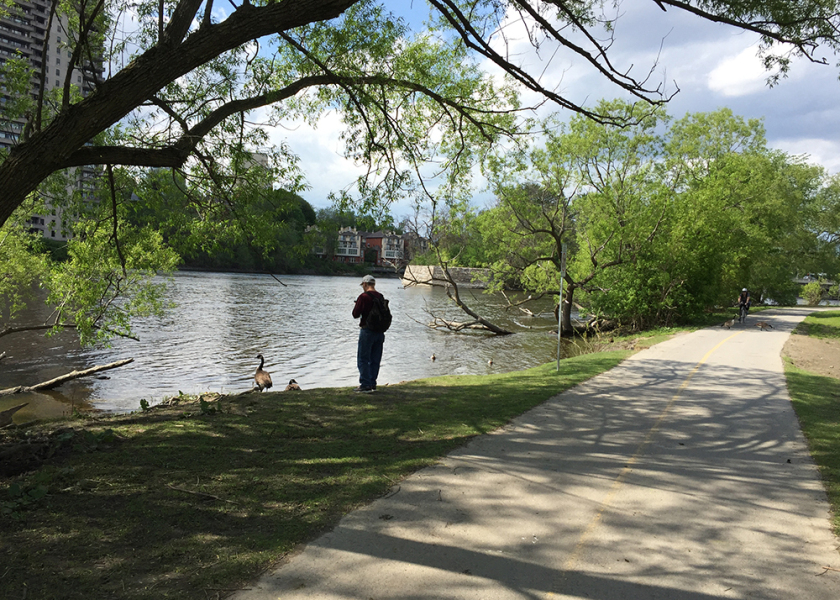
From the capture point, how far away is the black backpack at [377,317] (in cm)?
895

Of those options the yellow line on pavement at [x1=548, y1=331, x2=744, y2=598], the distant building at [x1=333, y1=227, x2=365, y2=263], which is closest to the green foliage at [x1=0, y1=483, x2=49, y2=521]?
the yellow line on pavement at [x1=548, y1=331, x2=744, y2=598]

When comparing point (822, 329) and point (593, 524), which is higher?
point (822, 329)

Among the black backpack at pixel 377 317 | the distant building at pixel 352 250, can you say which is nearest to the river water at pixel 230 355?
the black backpack at pixel 377 317

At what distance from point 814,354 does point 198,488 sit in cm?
1943

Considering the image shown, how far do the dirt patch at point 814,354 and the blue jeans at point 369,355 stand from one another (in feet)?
38.1

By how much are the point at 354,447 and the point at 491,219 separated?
20.6 meters

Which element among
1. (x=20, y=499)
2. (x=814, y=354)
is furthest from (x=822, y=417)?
(x=814, y=354)

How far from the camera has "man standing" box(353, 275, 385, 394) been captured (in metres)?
9.00

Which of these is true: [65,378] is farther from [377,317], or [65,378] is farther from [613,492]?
[613,492]

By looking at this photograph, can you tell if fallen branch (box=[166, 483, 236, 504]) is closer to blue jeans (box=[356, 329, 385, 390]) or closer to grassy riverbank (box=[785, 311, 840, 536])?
blue jeans (box=[356, 329, 385, 390])

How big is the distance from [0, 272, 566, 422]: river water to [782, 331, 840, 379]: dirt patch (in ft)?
25.1

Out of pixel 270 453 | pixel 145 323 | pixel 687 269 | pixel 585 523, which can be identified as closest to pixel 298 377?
pixel 270 453

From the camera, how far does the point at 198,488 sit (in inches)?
183

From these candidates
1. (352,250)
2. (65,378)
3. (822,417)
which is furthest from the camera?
(352,250)
